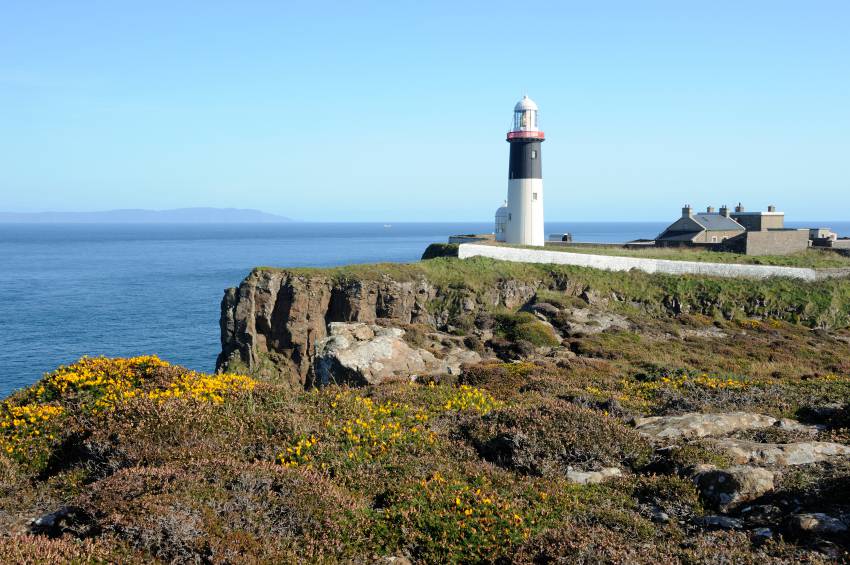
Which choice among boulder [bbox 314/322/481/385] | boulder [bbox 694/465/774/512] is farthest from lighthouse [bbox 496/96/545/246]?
boulder [bbox 694/465/774/512]

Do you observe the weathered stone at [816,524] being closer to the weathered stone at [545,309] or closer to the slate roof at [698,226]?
the weathered stone at [545,309]

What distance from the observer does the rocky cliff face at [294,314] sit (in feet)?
104

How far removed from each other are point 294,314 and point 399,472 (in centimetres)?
2372

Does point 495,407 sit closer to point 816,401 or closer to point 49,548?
point 816,401

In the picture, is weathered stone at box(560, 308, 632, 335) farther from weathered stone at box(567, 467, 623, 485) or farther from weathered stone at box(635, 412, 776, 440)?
weathered stone at box(567, 467, 623, 485)

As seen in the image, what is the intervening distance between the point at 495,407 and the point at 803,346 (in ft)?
72.9

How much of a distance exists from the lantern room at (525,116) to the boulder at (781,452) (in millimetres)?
42839

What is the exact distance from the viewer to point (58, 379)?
12234 mm

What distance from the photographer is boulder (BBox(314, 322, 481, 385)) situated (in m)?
20.2

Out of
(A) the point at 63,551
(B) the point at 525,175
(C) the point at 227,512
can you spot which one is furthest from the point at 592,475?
(B) the point at 525,175

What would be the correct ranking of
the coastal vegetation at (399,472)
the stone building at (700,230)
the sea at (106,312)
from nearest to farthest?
the coastal vegetation at (399,472)
the sea at (106,312)
the stone building at (700,230)

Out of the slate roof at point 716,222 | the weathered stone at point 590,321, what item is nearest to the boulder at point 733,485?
the weathered stone at point 590,321

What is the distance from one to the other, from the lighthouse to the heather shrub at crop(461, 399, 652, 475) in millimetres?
41366

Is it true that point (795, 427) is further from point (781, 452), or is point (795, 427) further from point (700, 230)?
point (700, 230)
